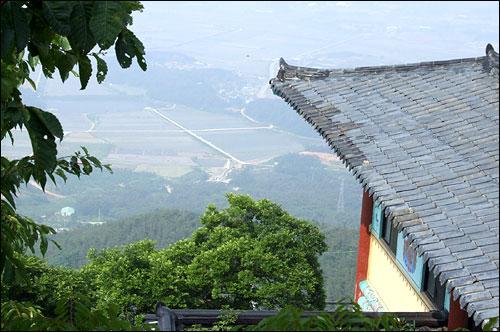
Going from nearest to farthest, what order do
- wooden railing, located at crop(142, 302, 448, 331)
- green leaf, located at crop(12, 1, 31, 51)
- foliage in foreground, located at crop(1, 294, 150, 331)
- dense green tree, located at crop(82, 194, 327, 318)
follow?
foliage in foreground, located at crop(1, 294, 150, 331)
green leaf, located at crop(12, 1, 31, 51)
wooden railing, located at crop(142, 302, 448, 331)
dense green tree, located at crop(82, 194, 327, 318)

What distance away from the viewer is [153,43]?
122938 mm

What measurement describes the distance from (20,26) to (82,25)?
10.5 inches

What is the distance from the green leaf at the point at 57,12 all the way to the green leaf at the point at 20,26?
127 millimetres

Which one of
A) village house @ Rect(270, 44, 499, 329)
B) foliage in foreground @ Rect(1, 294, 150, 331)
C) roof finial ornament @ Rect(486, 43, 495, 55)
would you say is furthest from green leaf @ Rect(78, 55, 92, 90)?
roof finial ornament @ Rect(486, 43, 495, 55)

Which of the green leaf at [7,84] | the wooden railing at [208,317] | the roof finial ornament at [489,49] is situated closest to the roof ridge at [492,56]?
the roof finial ornament at [489,49]

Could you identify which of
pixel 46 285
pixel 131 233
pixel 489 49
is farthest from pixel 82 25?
pixel 131 233

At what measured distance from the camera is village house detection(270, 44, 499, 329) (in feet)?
14.9

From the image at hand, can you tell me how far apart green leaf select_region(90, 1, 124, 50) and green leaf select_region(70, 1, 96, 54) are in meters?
0.07

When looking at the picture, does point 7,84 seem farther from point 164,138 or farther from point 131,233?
point 164,138

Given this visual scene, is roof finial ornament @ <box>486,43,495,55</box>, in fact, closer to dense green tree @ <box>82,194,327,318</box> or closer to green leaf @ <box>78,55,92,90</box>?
dense green tree @ <box>82,194,327,318</box>

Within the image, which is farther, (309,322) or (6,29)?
(6,29)

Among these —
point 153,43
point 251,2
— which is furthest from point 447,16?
point 153,43

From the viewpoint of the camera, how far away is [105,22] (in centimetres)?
273

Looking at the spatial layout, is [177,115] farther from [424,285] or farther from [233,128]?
[424,285]
